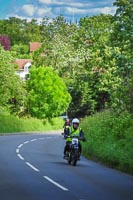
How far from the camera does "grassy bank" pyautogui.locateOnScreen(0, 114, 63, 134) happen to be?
6594 cm

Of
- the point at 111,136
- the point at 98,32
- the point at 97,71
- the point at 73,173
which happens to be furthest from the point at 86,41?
the point at 73,173

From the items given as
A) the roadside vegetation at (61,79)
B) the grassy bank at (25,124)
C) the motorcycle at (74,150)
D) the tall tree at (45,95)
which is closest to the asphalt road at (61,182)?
the motorcycle at (74,150)

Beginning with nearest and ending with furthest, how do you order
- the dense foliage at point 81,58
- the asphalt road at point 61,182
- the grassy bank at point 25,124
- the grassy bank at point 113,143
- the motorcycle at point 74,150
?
the asphalt road at point 61,182, the grassy bank at point 113,143, the motorcycle at point 74,150, the grassy bank at point 25,124, the dense foliage at point 81,58

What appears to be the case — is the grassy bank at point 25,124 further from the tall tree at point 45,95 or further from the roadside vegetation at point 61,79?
the tall tree at point 45,95

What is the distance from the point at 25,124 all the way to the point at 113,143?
148 ft

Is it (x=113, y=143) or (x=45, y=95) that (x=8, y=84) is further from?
(x=113, y=143)

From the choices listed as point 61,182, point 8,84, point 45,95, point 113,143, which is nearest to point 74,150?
point 113,143

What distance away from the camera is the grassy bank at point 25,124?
65.9 m

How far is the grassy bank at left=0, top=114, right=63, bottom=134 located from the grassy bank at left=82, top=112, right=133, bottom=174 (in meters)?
33.5

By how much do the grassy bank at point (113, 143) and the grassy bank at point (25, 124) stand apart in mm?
33528

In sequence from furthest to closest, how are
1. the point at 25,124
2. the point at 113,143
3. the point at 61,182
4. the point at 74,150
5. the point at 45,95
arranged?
the point at 45,95 → the point at 25,124 → the point at 113,143 → the point at 74,150 → the point at 61,182

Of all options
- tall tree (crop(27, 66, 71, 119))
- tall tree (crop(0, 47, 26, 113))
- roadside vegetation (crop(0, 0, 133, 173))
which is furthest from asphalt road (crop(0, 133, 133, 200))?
tall tree (crop(27, 66, 71, 119))

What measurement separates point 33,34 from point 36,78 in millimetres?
70506

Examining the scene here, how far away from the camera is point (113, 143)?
86.7ft
